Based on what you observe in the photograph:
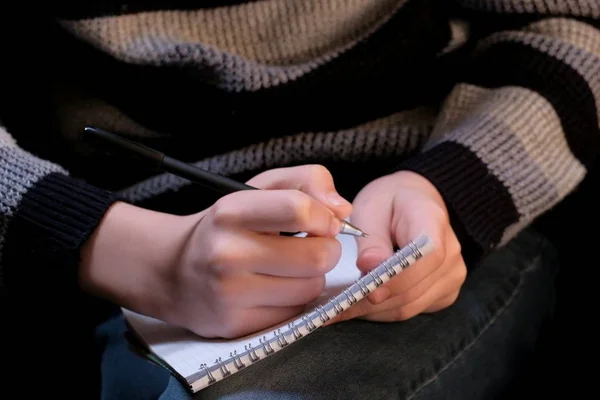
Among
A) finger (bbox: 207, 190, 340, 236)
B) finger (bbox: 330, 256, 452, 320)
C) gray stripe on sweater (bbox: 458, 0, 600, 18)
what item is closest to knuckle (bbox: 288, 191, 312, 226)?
finger (bbox: 207, 190, 340, 236)

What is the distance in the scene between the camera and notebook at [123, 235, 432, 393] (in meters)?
0.36

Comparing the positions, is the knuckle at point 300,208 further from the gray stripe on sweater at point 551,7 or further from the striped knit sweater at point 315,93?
the gray stripe on sweater at point 551,7

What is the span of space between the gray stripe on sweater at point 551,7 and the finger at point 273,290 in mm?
Answer: 325

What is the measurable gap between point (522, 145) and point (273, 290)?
0.26m

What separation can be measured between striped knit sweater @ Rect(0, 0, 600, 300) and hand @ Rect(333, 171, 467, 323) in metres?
0.03

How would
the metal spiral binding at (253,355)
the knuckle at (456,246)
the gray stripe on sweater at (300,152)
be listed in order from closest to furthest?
1. the metal spiral binding at (253,355)
2. the knuckle at (456,246)
3. the gray stripe on sweater at (300,152)

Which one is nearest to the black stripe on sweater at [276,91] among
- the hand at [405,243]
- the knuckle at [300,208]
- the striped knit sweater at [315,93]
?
the striped knit sweater at [315,93]

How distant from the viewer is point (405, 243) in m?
0.44

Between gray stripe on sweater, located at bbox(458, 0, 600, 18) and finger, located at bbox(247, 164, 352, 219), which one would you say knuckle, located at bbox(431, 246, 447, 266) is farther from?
gray stripe on sweater, located at bbox(458, 0, 600, 18)

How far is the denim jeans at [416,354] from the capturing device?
0.42m

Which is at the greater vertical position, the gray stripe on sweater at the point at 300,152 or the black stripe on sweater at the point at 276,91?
the black stripe on sweater at the point at 276,91

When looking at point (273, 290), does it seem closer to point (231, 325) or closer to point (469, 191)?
point (231, 325)

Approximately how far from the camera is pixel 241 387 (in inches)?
16.0

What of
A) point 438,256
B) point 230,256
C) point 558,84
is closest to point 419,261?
point 438,256
